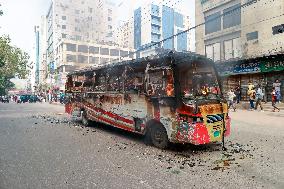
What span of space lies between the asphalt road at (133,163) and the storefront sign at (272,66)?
13809mm

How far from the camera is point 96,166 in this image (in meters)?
6.19

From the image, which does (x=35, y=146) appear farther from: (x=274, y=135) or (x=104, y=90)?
(x=274, y=135)

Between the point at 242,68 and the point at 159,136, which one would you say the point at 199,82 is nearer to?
the point at 159,136

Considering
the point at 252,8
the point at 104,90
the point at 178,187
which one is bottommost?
the point at 178,187

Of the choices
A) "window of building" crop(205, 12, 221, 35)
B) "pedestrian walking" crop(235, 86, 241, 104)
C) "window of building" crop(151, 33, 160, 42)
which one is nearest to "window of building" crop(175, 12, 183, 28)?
"window of building" crop(151, 33, 160, 42)

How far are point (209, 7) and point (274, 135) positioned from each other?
21923 mm

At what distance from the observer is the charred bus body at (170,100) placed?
24.0ft

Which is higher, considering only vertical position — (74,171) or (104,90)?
(104,90)

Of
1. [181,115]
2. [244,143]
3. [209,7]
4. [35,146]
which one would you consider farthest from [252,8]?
[35,146]

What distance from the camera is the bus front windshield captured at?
25.0 ft

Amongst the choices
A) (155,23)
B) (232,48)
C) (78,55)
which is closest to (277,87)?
(232,48)

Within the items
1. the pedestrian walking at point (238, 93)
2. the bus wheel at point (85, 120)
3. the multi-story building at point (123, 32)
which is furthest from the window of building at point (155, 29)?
the bus wheel at point (85, 120)

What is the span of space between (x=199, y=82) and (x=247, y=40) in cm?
1930

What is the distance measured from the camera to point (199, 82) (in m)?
8.15
